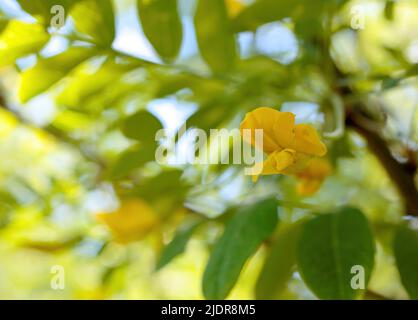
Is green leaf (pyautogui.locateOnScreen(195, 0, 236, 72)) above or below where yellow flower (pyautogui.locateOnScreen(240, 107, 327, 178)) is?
above

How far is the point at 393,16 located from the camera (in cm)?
63

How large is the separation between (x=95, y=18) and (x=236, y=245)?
0.21 m

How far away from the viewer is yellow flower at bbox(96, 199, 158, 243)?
649mm

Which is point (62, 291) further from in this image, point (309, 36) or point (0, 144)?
point (309, 36)

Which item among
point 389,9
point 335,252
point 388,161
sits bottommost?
point 335,252

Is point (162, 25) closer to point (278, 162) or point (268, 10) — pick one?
point (268, 10)

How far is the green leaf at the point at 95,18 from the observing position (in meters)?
0.53

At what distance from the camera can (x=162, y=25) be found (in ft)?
1.83

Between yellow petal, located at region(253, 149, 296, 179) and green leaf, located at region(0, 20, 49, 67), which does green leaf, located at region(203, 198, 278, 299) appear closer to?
yellow petal, located at region(253, 149, 296, 179)

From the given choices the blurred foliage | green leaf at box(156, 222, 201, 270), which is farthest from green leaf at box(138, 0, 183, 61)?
green leaf at box(156, 222, 201, 270)

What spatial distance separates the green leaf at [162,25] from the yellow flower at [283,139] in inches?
6.5

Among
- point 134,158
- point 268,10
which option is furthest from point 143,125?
point 268,10

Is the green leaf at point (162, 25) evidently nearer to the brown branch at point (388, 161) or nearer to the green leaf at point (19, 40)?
the green leaf at point (19, 40)

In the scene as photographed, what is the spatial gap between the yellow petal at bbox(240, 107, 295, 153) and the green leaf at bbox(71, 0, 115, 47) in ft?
0.59
